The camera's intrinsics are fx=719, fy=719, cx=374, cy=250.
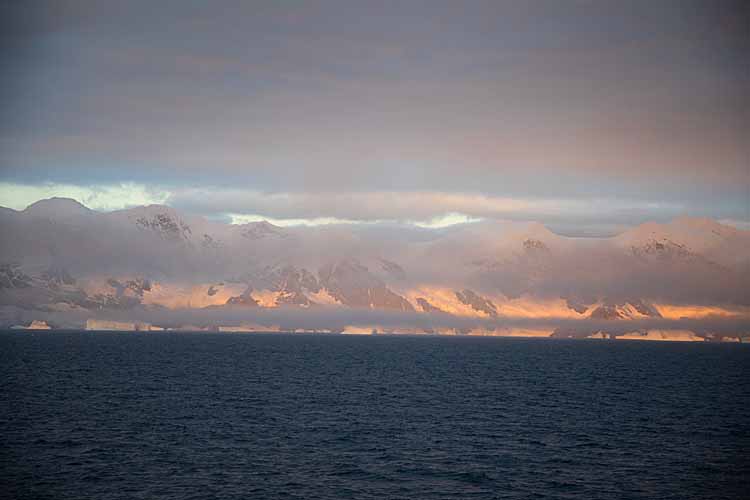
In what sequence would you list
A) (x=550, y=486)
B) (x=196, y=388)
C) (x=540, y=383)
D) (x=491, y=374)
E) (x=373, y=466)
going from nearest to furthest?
(x=550, y=486)
(x=373, y=466)
(x=196, y=388)
(x=540, y=383)
(x=491, y=374)

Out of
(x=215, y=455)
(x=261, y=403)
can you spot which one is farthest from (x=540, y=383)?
(x=215, y=455)

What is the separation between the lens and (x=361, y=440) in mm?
88250

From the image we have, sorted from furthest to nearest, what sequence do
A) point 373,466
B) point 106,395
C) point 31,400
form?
point 106,395 → point 31,400 → point 373,466

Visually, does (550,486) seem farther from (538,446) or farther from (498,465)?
(538,446)

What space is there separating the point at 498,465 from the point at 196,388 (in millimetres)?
76460

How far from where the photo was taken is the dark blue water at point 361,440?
222 feet

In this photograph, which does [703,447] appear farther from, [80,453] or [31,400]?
[31,400]

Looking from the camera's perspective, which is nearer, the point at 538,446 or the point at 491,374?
the point at 538,446

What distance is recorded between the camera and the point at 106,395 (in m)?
123

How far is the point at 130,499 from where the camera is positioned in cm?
6234

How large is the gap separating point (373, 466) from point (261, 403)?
151 feet

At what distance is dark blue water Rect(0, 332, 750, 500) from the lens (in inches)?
2670

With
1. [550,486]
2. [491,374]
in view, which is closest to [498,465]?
[550,486]

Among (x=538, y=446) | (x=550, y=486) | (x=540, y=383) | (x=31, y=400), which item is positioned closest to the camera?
(x=550, y=486)
